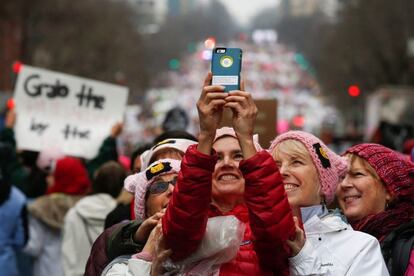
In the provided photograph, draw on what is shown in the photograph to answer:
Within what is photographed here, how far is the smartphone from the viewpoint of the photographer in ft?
12.9

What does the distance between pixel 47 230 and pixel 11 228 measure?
13.6 inches

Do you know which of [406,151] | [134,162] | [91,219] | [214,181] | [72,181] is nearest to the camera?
[214,181]

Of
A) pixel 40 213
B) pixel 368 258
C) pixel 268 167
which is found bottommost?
pixel 40 213

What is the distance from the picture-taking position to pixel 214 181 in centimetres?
452

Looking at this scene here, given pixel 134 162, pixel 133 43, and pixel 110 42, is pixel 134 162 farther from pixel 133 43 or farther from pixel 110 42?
pixel 133 43

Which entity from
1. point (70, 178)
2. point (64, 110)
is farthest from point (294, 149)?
point (64, 110)

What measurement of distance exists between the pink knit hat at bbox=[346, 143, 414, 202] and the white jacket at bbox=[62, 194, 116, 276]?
276cm

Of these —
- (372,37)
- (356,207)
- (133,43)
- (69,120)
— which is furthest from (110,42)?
(356,207)

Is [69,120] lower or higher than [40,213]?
higher

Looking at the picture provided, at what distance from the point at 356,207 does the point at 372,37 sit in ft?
156

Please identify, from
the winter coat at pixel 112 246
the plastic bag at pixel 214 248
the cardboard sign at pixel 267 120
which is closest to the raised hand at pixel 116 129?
the cardboard sign at pixel 267 120

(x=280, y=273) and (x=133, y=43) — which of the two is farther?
(x=133, y=43)

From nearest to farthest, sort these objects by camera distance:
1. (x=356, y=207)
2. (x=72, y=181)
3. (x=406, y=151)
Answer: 1. (x=356, y=207)
2. (x=72, y=181)
3. (x=406, y=151)

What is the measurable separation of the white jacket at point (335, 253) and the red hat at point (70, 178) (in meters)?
4.24
